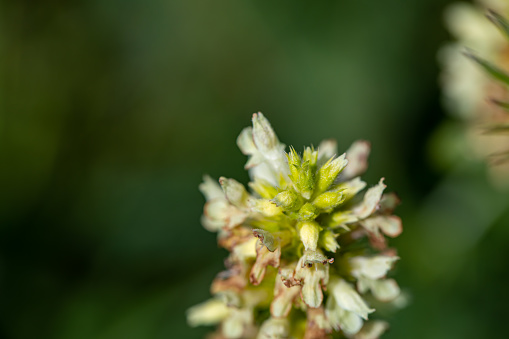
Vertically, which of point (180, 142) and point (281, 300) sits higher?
point (180, 142)

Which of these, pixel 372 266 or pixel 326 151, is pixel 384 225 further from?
pixel 326 151

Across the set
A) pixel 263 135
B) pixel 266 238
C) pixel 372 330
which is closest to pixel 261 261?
pixel 266 238

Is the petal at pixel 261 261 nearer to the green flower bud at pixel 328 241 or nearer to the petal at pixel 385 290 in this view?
the green flower bud at pixel 328 241

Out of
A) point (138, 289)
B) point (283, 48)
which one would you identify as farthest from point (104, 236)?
point (283, 48)

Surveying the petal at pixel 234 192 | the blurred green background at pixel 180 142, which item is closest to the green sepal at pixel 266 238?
the petal at pixel 234 192

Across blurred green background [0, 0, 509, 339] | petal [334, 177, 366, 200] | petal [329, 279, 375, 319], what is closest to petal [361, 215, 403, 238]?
petal [334, 177, 366, 200]

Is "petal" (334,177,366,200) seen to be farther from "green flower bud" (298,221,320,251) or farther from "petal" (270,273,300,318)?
"petal" (270,273,300,318)

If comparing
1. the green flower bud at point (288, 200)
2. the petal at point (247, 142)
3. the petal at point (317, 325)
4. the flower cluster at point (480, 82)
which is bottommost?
the petal at point (317, 325)
